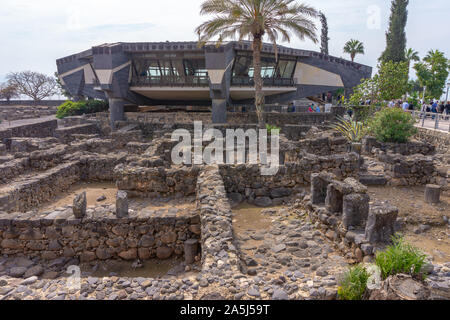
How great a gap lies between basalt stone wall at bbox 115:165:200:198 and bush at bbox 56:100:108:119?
29.1 metres

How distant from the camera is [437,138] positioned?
55.8 ft

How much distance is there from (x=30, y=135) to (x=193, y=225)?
2495cm

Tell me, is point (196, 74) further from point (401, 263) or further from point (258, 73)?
point (401, 263)

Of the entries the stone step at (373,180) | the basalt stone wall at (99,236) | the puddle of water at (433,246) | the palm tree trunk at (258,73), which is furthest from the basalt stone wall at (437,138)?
the basalt stone wall at (99,236)

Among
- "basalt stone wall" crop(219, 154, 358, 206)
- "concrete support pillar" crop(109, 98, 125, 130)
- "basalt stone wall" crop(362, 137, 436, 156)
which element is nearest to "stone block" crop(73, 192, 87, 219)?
"basalt stone wall" crop(219, 154, 358, 206)

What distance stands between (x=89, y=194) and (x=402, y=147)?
14532 mm

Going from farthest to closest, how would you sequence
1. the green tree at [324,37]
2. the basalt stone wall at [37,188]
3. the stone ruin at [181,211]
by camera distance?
the green tree at [324,37], the basalt stone wall at [37,188], the stone ruin at [181,211]

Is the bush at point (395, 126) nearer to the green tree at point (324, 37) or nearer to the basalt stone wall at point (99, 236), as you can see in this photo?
the basalt stone wall at point (99, 236)

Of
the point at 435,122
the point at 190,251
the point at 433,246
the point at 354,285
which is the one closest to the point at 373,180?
the point at 433,246

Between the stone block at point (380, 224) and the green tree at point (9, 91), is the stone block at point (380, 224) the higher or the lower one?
the lower one

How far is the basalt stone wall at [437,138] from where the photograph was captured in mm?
16094

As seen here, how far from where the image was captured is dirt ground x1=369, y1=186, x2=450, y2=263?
6242mm

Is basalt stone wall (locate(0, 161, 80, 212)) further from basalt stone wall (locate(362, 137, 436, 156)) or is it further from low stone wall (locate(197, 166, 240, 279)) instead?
basalt stone wall (locate(362, 137, 436, 156))

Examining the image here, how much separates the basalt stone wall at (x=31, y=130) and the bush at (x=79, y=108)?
4.13 m
